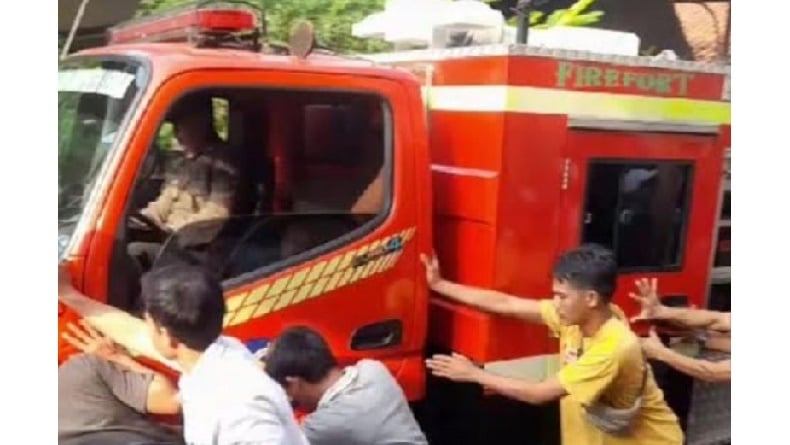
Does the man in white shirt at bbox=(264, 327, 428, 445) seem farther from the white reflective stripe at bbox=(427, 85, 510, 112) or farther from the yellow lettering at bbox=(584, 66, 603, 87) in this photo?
the yellow lettering at bbox=(584, 66, 603, 87)

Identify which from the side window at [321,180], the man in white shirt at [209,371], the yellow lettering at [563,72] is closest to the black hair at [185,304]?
the man in white shirt at [209,371]

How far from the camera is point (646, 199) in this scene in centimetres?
225

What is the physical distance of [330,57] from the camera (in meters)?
2.10

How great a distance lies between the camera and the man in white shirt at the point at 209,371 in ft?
5.86

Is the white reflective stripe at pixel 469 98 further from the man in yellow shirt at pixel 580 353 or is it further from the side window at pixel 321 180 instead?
the man in yellow shirt at pixel 580 353

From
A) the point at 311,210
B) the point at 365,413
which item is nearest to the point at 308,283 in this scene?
the point at 311,210

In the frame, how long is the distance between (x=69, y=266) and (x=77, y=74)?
36cm

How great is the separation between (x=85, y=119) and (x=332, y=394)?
2.17 feet

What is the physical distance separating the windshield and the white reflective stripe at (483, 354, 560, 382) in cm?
84

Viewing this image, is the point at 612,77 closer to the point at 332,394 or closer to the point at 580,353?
the point at 580,353

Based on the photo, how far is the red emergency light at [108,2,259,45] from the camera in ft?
6.68

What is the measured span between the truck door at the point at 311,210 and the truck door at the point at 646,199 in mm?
338
